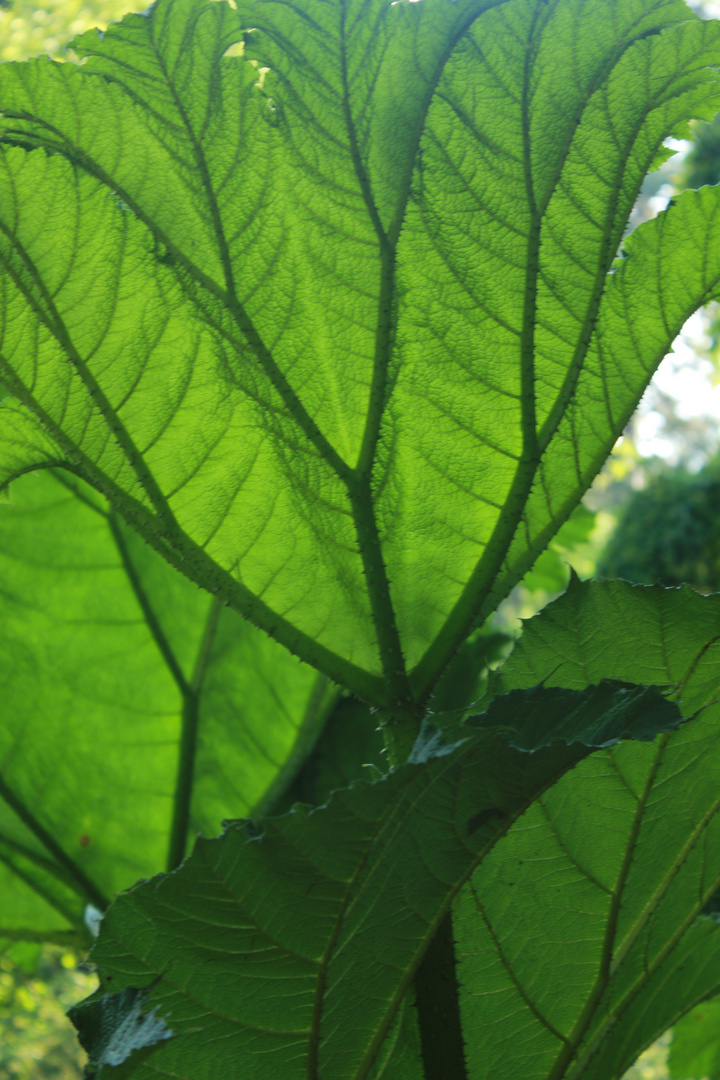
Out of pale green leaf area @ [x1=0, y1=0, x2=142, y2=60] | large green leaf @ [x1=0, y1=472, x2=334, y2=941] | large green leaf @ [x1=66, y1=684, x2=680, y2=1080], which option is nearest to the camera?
large green leaf @ [x1=66, y1=684, x2=680, y2=1080]

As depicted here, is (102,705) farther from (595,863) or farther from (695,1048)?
(695,1048)

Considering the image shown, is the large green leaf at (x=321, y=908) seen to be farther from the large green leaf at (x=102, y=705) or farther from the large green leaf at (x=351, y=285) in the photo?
the large green leaf at (x=102, y=705)

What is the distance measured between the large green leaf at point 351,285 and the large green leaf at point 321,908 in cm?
18

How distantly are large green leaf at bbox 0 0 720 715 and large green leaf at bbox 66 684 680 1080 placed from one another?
18cm

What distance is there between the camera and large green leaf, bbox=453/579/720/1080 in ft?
2.08

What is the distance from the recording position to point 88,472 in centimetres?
68

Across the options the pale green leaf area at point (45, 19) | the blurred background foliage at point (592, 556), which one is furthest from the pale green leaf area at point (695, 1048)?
the pale green leaf area at point (45, 19)

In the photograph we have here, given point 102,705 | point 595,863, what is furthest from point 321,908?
point 102,705

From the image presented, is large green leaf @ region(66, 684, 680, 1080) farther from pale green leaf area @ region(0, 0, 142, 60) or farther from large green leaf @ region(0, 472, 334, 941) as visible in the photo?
pale green leaf area @ region(0, 0, 142, 60)

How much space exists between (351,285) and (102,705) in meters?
0.61

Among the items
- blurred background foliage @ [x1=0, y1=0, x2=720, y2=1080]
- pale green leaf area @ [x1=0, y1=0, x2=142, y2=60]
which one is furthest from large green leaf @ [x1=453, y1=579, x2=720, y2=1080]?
pale green leaf area @ [x1=0, y1=0, x2=142, y2=60]

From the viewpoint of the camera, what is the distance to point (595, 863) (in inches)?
25.5

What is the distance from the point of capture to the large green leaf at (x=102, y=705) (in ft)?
→ 3.29

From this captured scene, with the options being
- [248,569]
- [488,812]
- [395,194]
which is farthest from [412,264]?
[488,812]
